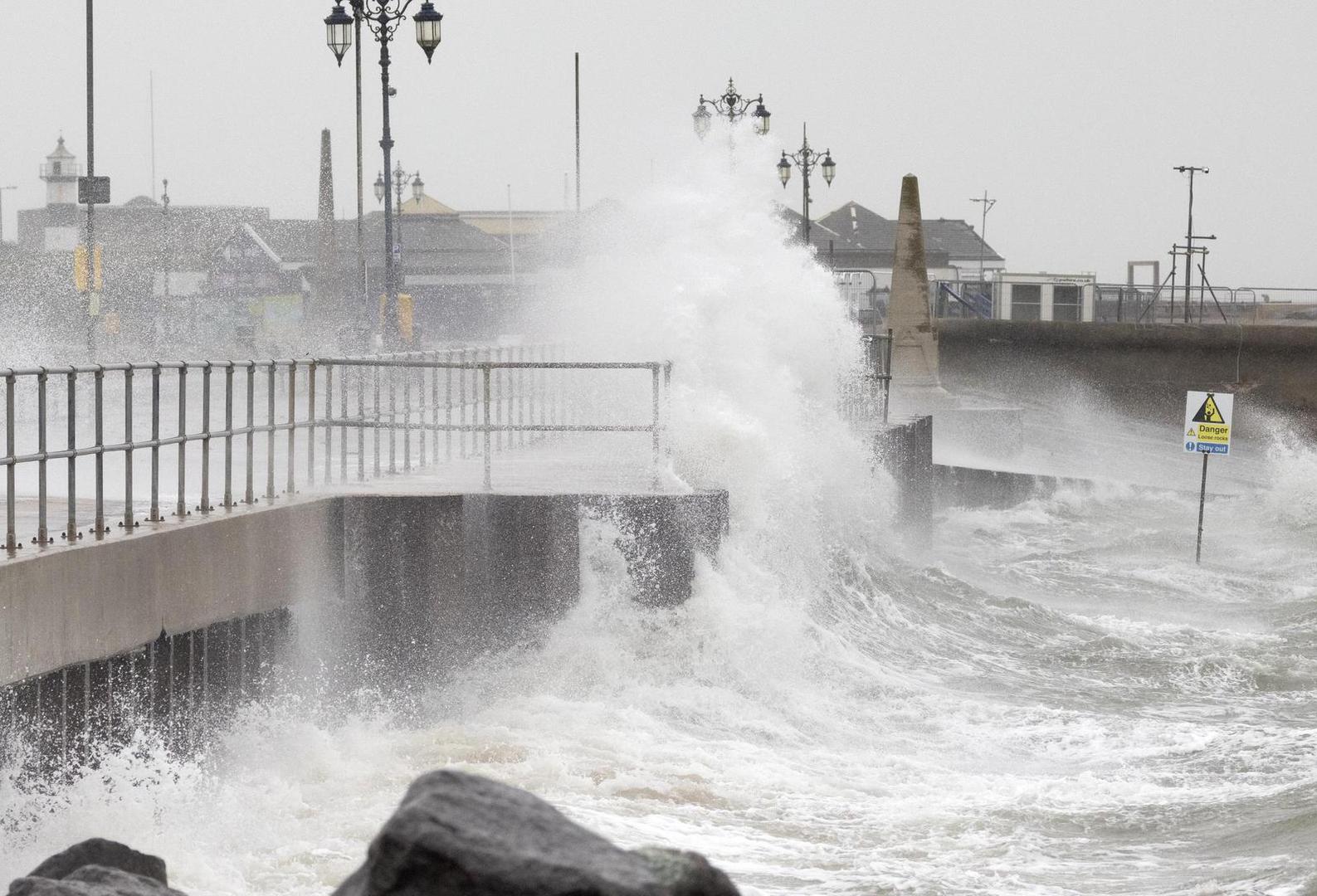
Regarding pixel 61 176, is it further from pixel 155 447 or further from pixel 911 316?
pixel 155 447

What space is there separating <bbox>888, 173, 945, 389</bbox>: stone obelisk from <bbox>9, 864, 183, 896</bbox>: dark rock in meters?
25.4

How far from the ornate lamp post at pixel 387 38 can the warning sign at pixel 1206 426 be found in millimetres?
9524

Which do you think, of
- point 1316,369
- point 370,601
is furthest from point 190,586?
point 1316,369

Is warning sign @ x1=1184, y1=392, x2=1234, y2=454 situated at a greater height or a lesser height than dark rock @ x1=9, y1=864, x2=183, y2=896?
greater

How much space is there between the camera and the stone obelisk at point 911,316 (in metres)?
29.7

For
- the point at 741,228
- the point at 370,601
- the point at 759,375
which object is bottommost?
the point at 370,601

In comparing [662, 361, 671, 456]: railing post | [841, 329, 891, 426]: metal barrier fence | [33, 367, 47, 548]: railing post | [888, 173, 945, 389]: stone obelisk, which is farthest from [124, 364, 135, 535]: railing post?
[888, 173, 945, 389]: stone obelisk

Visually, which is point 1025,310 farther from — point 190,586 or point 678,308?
point 190,586

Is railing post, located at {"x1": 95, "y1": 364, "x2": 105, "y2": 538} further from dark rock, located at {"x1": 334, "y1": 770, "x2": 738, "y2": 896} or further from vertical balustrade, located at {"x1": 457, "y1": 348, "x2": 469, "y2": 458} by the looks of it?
dark rock, located at {"x1": 334, "y1": 770, "x2": 738, "y2": 896}

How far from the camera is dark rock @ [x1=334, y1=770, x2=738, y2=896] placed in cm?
373

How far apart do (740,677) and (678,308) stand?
5.42m

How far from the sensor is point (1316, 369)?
33.7m

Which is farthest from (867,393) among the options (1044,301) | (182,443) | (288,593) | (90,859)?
(1044,301)

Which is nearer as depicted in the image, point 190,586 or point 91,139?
point 190,586
